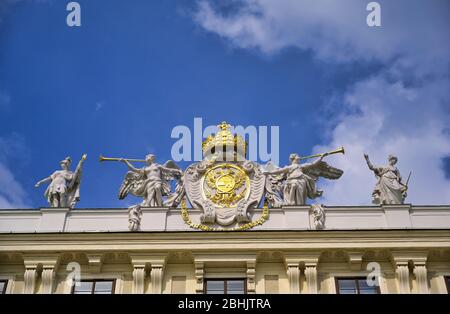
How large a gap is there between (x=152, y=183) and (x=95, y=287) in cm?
382

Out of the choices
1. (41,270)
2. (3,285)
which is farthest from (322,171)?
(3,285)

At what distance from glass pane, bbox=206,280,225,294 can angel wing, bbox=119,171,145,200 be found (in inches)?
163

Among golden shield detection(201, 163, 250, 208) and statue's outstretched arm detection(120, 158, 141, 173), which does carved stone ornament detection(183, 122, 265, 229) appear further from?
statue's outstretched arm detection(120, 158, 141, 173)

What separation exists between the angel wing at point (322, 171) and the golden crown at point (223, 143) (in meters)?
2.09

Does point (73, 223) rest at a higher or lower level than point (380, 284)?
higher

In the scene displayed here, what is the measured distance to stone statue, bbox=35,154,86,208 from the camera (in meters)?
23.9

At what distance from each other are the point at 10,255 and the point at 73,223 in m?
2.05

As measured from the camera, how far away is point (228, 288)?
21578 mm

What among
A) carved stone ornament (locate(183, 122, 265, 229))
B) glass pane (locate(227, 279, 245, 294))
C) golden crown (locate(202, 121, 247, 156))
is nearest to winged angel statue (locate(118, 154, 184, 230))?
carved stone ornament (locate(183, 122, 265, 229))

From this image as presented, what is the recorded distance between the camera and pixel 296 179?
2377 cm

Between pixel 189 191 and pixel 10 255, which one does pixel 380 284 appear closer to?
pixel 189 191

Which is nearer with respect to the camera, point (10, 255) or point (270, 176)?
point (10, 255)
